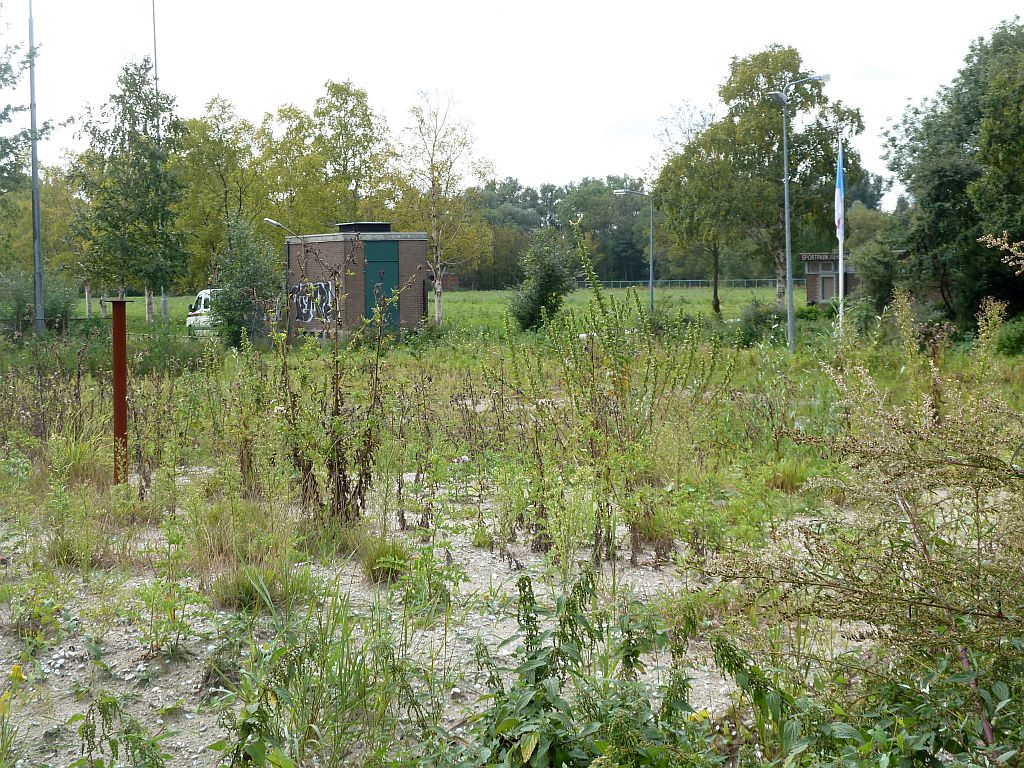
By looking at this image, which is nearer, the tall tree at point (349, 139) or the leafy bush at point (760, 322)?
the leafy bush at point (760, 322)

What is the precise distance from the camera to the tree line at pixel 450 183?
23906 millimetres

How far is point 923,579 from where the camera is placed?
2.88 metres

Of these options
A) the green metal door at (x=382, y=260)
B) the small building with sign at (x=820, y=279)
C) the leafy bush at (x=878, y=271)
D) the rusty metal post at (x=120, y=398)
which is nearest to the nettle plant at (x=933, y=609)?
the rusty metal post at (x=120, y=398)

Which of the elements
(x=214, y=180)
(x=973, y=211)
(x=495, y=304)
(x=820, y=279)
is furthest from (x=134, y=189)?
(x=820, y=279)

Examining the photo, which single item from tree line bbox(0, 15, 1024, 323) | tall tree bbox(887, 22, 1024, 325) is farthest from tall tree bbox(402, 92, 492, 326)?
tall tree bbox(887, 22, 1024, 325)

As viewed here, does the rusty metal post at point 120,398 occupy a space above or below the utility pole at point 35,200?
below

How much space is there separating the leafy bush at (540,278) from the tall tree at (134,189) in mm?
11632

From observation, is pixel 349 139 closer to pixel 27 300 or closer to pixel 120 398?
pixel 27 300

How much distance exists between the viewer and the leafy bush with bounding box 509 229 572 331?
30203 mm

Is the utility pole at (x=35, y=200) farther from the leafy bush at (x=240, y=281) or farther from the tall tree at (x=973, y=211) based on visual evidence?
the tall tree at (x=973, y=211)

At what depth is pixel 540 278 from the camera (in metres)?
30.3

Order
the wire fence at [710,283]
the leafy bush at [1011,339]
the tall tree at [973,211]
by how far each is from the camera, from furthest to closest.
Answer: the wire fence at [710,283], the tall tree at [973,211], the leafy bush at [1011,339]

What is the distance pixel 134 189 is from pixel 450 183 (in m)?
14.2

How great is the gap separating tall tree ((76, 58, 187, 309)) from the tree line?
0.16 ft
